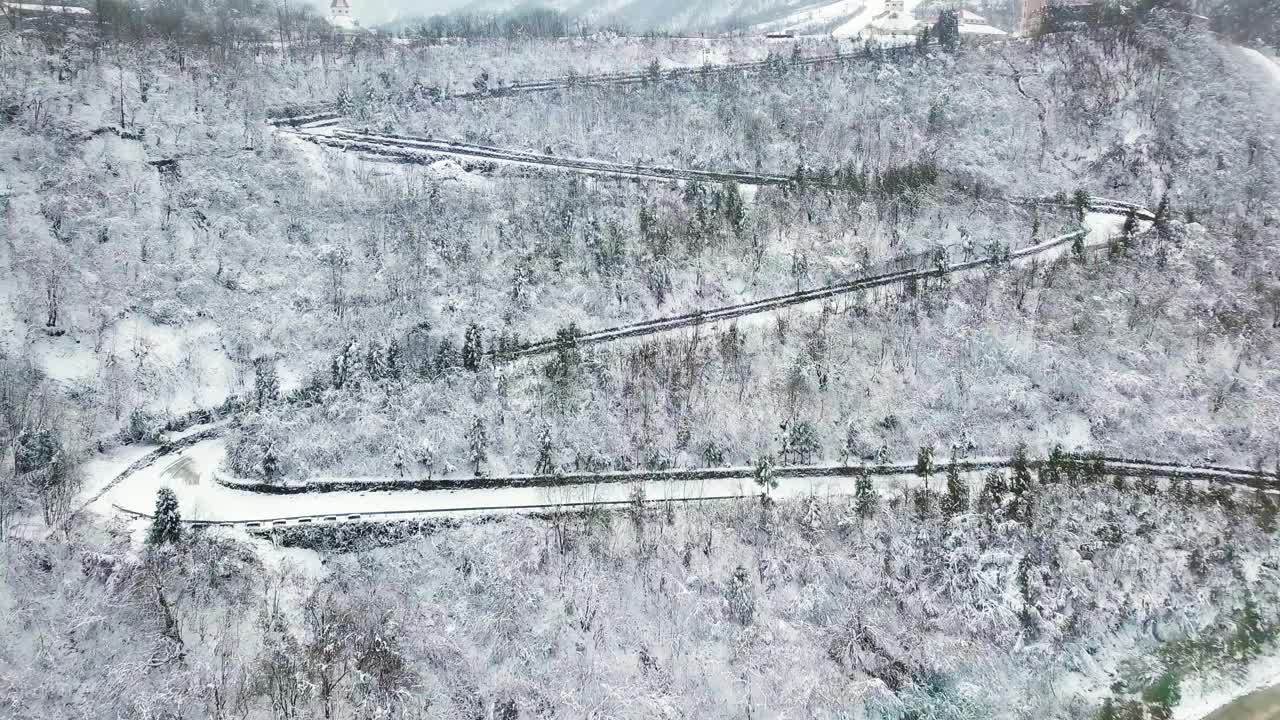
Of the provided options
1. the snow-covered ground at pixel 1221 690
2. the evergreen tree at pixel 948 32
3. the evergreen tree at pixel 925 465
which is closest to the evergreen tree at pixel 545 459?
the evergreen tree at pixel 925 465

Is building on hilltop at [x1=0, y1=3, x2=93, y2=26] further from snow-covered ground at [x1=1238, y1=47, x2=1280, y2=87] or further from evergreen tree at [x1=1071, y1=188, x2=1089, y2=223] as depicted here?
snow-covered ground at [x1=1238, y1=47, x2=1280, y2=87]

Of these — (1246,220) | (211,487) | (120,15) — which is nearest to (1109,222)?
(1246,220)

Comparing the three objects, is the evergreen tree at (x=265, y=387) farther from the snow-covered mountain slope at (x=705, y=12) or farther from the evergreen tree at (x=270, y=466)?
the snow-covered mountain slope at (x=705, y=12)

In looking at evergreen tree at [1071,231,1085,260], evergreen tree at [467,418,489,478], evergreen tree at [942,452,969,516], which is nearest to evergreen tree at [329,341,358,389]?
evergreen tree at [467,418,489,478]

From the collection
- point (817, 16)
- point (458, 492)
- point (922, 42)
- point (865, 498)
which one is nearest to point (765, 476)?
point (865, 498)

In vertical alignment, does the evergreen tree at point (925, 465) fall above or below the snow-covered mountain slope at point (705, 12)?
below

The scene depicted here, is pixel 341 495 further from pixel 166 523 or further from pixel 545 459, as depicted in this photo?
pixel 545 459
